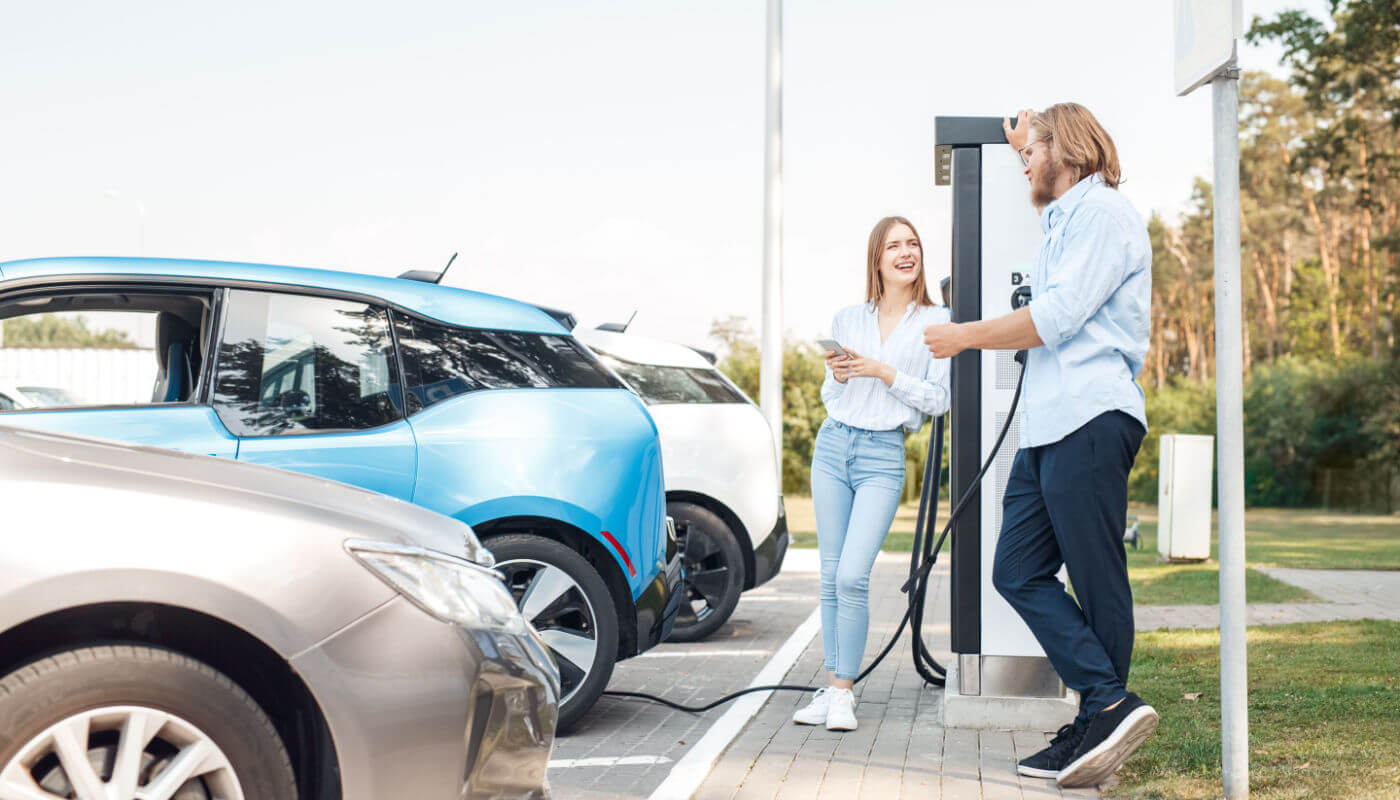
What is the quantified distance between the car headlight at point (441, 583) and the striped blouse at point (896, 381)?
2.47m

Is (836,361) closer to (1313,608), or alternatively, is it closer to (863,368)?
(863,368)

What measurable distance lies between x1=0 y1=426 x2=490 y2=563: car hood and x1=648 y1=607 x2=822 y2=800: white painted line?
4.92ft

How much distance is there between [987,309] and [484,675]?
120 inches

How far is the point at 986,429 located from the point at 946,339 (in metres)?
1.08

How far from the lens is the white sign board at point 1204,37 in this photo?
3.67 metres

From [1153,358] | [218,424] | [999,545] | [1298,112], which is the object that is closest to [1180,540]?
[999,545]

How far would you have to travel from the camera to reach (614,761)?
4582 mm

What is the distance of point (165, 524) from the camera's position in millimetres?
2461

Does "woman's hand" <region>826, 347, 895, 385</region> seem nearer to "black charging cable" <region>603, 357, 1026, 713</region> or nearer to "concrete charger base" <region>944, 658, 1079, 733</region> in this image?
"black charging cable" <region>603, 357, 1026, 713</region>

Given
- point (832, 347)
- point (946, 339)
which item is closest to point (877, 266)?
point (832, 347)

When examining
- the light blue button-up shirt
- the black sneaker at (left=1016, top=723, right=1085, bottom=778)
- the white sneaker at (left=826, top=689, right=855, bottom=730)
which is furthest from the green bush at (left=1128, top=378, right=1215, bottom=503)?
the light blue button-up shirt

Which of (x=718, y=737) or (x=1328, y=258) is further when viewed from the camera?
(x=1328, y=258)

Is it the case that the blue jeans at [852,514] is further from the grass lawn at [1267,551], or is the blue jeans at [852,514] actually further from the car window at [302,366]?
the grass lawn at [1267,551]

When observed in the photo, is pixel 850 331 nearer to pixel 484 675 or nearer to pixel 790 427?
pixel 484 675
